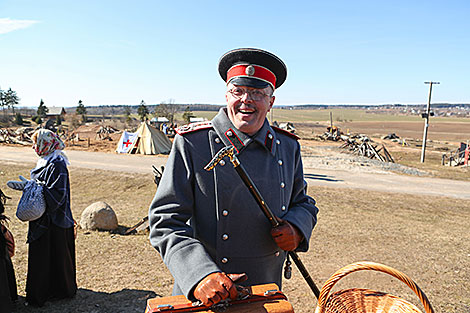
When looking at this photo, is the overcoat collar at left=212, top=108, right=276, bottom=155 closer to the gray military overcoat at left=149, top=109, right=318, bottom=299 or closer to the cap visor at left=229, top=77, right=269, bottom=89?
the gray military overcoat at left=149, top=109, right=318, bottom=299

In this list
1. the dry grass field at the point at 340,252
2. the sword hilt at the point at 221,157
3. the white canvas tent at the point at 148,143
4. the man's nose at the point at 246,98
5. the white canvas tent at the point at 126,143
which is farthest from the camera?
the white canvas tent at the point at 126,143

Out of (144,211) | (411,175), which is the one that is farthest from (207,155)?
(411,175)

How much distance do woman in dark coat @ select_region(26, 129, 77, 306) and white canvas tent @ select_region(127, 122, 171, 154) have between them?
15936 mm

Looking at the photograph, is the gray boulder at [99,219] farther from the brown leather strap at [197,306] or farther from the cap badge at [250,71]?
the brown leather strap at [197,306]

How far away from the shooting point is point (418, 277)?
5.45 meters

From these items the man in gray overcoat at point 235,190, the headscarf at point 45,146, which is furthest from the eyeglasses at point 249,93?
the headscarf at point 45,146

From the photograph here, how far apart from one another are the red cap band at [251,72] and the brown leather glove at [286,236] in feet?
2.55

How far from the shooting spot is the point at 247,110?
1958 mm

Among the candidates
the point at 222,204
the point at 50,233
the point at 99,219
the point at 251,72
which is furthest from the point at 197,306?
the point at 99,219

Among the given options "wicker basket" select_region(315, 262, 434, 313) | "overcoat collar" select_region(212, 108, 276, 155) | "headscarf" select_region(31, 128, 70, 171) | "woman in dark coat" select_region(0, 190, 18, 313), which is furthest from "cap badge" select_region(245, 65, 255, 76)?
"headscarf" select_region(31, 128, 70, 171)

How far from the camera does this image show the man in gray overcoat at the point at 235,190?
1878 millimetres

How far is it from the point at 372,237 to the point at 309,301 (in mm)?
3161

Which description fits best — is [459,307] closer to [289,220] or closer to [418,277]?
[418,277]

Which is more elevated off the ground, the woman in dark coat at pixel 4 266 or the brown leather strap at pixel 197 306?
the brown leather strap at pixel 197 306
